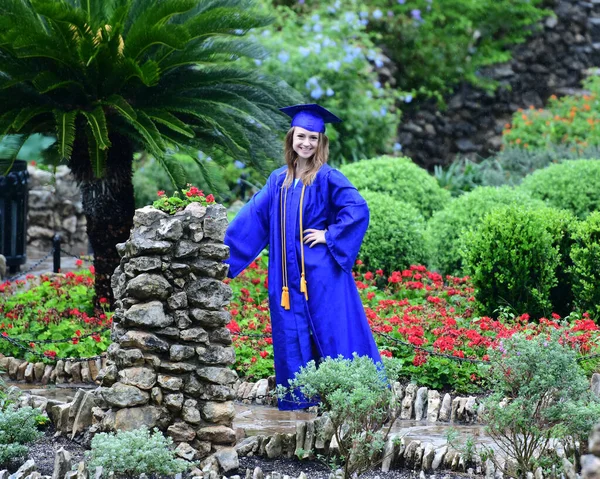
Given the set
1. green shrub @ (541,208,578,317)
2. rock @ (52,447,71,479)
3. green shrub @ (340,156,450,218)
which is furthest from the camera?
green shrub @ (340,156,450,218)

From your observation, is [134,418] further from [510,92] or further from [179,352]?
[510,92]

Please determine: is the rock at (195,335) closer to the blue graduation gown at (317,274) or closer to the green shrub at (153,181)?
the blue graduation gown at (317,274)

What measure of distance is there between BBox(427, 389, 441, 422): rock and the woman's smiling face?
1.76m

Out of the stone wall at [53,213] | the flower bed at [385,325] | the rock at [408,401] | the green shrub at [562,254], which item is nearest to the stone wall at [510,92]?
the stone wall at [53,213]

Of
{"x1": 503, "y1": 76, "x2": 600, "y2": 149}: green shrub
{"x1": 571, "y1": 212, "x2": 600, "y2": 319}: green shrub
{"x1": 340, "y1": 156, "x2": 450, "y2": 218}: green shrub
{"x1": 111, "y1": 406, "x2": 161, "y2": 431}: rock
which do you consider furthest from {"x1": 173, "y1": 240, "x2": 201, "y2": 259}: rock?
{"x1": 503, "y1": 76, "x2": 600, "y2": 149}: green shrub

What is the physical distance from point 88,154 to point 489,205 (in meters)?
3.75

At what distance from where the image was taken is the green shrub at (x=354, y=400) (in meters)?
4.32

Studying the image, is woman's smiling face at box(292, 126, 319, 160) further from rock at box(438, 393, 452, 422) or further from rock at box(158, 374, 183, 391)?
rock at box(438, 393, 452, 422)

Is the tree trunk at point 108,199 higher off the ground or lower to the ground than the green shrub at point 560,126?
lower

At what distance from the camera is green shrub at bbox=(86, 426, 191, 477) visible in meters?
4.32

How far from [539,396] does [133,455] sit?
1.88 meters

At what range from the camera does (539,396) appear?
449 centimetres

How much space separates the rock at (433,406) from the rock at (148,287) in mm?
1976

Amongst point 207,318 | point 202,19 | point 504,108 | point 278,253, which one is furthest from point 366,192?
point 504,108
